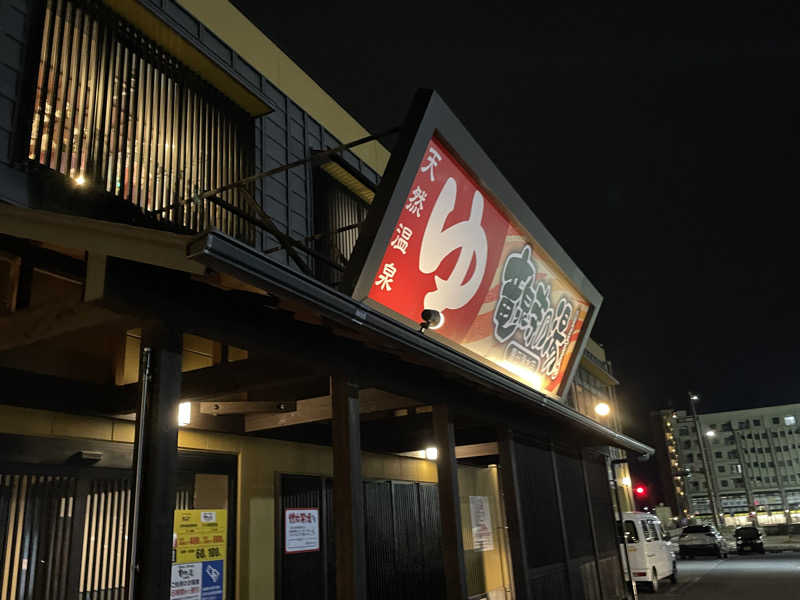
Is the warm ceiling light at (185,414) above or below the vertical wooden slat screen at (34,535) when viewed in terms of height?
above

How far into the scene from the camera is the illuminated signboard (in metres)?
6.99

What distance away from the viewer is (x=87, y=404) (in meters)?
7.03

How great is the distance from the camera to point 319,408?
861 centimetres

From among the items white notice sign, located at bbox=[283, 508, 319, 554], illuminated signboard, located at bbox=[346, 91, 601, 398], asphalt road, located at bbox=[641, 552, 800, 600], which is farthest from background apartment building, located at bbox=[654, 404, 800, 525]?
white notice sign, located at bbox=[283, 508, 319, 554]

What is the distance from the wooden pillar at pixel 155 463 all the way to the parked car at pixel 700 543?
37117 mm

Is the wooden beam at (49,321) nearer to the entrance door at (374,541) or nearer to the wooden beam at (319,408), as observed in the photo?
the wooden beam at (319,408)

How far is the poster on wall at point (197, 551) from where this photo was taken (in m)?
5.85

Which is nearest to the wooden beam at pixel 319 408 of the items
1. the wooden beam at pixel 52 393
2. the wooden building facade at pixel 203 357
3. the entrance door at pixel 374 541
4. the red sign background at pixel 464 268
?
the wooden building facade at pixel 203 357

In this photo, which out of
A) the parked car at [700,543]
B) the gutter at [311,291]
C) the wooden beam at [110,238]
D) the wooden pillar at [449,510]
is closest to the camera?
the gutter at [311,291]

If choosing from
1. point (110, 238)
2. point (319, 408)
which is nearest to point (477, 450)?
point (319, 408)

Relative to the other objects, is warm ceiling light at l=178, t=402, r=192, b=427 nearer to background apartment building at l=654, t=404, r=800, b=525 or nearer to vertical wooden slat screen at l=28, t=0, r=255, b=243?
vertical wooden slat screen at l=28, t=0, r=255, b=243

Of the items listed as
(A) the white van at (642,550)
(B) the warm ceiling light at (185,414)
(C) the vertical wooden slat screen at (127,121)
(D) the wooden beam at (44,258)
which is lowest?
(A) the white van at (642,550)

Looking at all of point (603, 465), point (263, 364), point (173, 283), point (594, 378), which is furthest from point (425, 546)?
point (594, 378)

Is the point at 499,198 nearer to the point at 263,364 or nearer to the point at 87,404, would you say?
the point at 263,364
